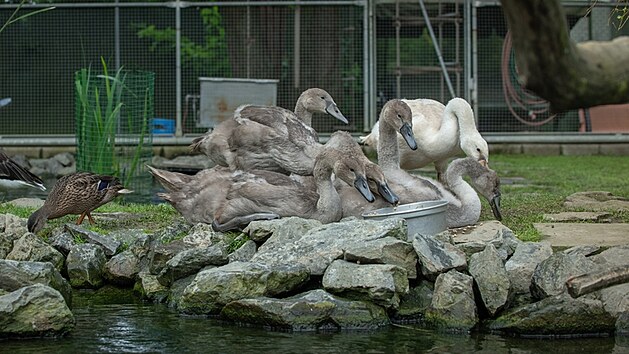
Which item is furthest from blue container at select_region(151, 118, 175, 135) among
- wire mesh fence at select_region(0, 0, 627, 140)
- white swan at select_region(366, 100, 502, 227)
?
white swan at select_region(366, 100, 502, 227)

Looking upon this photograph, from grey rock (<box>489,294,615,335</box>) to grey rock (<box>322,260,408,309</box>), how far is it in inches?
27.8

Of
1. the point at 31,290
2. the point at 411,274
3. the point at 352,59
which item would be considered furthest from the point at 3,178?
the point at 352,59

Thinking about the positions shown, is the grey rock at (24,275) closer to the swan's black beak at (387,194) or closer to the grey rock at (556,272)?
the swan's black beak at (387,194)

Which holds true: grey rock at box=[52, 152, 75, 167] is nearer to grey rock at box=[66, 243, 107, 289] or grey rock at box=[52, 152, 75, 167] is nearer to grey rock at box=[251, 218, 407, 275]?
grey rock at box=[66, 243, 107, 289]

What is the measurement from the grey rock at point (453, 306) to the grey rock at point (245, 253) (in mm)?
1405

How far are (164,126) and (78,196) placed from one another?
809cm

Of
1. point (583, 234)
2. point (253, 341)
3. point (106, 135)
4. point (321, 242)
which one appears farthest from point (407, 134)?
point (106, 135)

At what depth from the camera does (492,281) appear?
6.89m

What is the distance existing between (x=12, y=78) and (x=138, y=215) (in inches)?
317

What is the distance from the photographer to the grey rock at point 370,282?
6.86 meters

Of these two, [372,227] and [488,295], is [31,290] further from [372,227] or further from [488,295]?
[488,295]

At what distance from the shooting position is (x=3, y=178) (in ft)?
34.3

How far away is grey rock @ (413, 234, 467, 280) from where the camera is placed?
704 centimetres

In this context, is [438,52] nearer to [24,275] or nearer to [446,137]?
[446,137]
